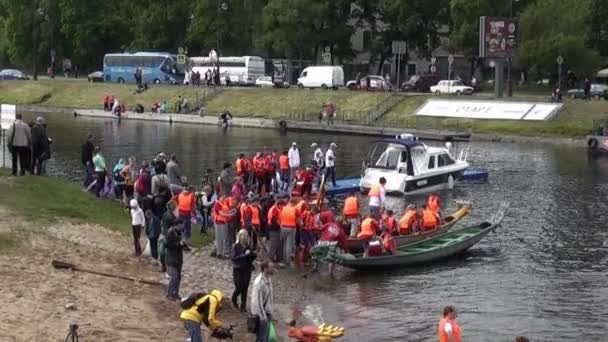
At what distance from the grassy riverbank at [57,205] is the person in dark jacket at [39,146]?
0.88 m

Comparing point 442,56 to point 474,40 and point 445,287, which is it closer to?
point 474,40

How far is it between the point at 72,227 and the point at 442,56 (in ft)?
294

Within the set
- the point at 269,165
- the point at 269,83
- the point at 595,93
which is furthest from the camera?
the point at 269,83

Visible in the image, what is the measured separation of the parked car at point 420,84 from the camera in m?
87.6

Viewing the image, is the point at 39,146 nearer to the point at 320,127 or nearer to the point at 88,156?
the point at 88,156

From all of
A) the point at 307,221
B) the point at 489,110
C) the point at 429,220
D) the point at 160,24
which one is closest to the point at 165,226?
the point at 307,221

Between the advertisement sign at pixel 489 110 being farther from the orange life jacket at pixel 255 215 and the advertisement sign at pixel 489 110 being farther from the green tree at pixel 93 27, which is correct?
the green tree at pixel 93 27

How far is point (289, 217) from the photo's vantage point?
2472cm

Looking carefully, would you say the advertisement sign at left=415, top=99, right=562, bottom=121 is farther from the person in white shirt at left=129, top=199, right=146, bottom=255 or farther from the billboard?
the person in white shirt at left=129, top=199, right=146, bottom=255

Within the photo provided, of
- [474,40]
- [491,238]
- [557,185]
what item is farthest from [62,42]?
[491,238]

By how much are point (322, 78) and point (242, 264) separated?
68.8 m

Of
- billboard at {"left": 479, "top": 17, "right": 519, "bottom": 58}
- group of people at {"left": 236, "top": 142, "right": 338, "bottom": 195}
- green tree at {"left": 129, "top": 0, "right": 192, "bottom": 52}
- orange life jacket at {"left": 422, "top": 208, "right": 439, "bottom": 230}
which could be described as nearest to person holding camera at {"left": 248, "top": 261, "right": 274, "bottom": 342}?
orange life jacket at {"left": 422, "top": 208, "right": 439, "bottom": 230}

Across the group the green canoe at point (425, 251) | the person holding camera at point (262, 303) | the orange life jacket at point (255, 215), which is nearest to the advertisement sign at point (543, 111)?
the green canoe at point (425, 251)

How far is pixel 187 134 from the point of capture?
66625 mm
